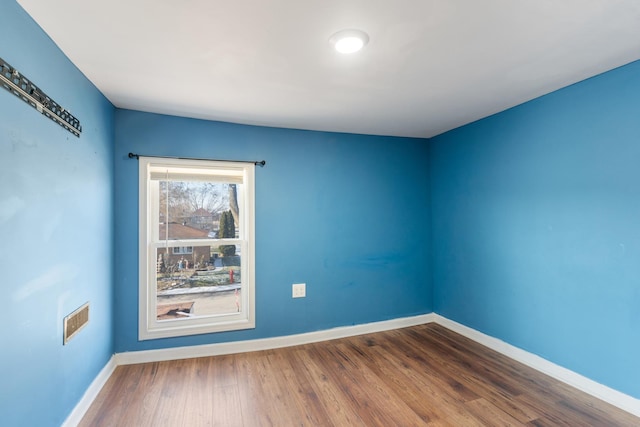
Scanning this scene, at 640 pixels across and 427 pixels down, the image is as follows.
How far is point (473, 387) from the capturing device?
2186 millimetres

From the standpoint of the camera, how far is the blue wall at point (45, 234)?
1216mm

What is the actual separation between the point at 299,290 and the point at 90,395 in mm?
1760

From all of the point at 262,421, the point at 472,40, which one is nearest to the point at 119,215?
the point at 262,421

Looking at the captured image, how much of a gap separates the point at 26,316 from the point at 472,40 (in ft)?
8.42

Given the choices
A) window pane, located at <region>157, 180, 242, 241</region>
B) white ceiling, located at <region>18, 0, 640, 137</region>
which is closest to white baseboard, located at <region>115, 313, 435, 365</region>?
window pane, located at <region>157, 180, 242, 241</region>

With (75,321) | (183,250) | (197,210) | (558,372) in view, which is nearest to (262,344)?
(183,250)

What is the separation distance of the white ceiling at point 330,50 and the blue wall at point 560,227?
1.01 ft

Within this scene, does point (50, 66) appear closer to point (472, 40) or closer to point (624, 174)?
point (472, 40)

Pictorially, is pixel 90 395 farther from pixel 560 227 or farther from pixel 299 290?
pixel 560 227

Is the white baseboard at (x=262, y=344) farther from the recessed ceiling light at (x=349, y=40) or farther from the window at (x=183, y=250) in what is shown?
the recessed ceiling light at (x=349, y=40)

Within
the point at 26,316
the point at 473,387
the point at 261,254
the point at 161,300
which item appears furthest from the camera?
the point at 261,254

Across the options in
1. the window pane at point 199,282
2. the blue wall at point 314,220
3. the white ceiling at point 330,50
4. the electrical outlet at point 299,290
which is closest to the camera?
the white ceiling at point 330,50

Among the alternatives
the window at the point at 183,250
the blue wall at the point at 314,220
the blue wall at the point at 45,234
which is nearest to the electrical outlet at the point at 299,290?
the blue wall at the point at 314,220

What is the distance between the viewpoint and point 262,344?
286cm
